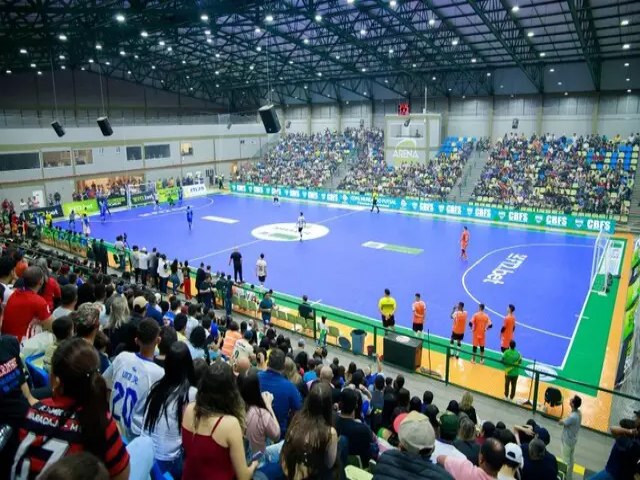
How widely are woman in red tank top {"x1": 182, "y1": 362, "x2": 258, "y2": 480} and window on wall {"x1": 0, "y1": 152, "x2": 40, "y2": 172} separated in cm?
4096

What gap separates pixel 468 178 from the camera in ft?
134

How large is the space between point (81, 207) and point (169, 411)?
38.3 m

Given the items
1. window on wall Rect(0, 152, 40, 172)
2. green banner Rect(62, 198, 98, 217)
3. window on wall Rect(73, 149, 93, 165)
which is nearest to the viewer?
window on wall Rect(0, 152, 40, 172)

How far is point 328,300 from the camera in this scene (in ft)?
60.8

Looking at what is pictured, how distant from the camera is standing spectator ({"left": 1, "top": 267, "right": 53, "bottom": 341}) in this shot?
5.58 metres

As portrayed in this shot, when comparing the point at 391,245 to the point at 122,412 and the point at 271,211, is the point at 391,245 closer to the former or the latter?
the point at 271,211

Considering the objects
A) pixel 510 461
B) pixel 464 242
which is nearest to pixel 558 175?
pixel 464 242

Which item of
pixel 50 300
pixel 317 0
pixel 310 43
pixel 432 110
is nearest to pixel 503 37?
pixel 317 0

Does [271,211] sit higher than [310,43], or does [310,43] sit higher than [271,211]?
[310,43]

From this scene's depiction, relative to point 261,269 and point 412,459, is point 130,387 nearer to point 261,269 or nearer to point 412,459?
point 412,459

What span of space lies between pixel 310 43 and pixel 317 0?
29.7ft

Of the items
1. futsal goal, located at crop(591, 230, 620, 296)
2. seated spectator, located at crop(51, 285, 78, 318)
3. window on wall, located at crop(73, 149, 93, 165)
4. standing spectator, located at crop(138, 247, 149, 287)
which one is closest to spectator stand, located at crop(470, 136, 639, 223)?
futsal goal, located at crop(591, 230, 620, 296)

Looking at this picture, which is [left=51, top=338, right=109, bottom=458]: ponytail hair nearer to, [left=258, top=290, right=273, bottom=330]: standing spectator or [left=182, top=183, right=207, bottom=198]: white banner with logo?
[left=258, top=290, right=273, bottom=330]: standing spectator

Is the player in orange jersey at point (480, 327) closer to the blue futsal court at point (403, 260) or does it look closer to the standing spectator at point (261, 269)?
the blue futsal court at point (403, 260)
